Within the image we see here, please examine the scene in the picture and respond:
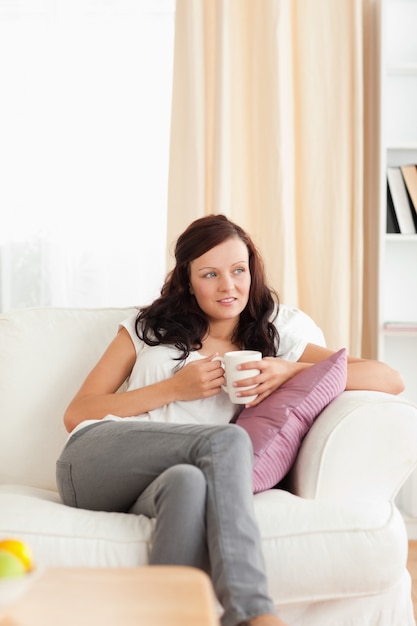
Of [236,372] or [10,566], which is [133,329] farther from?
[10,566]

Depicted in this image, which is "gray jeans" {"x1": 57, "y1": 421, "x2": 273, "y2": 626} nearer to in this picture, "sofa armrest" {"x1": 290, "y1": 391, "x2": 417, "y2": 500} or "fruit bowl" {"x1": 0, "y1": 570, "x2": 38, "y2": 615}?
"sofa armrest" {"x1": 290, "y1": 391, "x2": 417, "y2": 500}

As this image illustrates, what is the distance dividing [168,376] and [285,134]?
1.43m

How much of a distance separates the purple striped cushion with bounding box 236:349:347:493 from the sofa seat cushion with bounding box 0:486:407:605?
187 millimetres

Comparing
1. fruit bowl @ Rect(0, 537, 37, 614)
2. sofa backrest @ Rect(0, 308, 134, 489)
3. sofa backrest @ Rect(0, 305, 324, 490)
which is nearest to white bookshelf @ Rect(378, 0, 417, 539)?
sofa backrest @ Rect(0, 305, 324, 490)

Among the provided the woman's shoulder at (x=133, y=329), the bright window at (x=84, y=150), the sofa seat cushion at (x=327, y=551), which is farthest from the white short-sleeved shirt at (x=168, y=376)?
the bright window at (x=84, y=150)

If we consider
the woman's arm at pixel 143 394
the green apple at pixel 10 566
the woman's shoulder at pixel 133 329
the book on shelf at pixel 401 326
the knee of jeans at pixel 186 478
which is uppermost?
the book on shelf at pixel 401 326

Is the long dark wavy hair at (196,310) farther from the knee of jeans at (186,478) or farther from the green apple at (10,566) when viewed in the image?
the green apple at (10,566)

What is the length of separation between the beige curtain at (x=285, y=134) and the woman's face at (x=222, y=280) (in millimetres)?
976

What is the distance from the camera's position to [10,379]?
2.41 metres

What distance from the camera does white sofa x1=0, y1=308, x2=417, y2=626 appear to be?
173 cm

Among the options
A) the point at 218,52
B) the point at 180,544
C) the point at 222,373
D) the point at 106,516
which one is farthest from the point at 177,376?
the point at 218,52

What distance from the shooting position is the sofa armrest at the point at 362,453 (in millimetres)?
1947

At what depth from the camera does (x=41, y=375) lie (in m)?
2.43

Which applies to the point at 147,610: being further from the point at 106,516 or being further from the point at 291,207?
the point at 291,207
